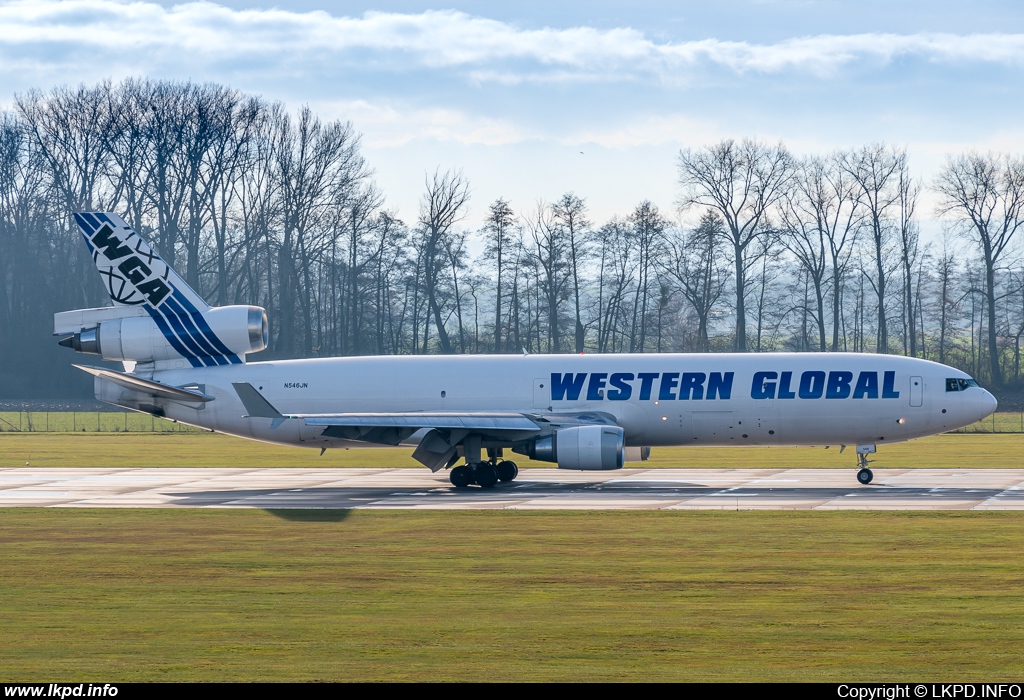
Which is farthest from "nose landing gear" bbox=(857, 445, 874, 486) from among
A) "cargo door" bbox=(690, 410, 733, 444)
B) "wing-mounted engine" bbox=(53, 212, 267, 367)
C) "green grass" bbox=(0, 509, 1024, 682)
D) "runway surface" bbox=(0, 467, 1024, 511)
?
"wing-mounted engine" bbox=(53, 212, 267, 367)

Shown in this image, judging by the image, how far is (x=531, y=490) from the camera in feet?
125

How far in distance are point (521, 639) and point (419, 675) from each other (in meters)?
2.28

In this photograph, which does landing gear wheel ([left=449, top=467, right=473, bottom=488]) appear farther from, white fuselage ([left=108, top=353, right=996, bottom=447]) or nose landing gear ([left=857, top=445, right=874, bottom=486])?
nose landing gear ([left=857, top=445, right=874, bottom=486])

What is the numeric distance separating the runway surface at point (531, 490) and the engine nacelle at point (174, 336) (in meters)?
4.61

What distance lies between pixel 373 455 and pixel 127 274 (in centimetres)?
1641

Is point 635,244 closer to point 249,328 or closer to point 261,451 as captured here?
point 261,451

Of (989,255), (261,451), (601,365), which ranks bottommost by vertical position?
(261,451)

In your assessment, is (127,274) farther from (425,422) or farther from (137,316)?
(425,422)

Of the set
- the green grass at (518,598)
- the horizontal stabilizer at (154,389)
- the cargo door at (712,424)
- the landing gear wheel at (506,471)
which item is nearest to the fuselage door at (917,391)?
the cargo door at (712,424)

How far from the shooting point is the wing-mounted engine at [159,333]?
41.9 m

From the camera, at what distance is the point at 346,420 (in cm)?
3819

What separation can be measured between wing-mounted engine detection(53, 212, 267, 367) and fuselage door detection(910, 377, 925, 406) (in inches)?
896
